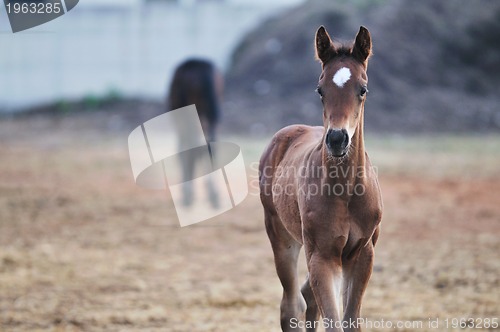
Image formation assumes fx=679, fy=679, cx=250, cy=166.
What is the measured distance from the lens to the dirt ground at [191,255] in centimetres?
536

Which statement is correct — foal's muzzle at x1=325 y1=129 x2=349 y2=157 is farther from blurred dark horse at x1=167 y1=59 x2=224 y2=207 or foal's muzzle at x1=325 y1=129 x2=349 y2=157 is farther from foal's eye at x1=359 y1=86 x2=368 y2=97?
blurred dark horse at x1=167 y1=59 x2=224 y2=207

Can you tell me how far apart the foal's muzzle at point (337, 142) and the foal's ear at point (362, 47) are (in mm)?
504

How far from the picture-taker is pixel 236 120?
19484mm

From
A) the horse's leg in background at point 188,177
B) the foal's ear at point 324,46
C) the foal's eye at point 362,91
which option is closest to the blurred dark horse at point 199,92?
the horse's leg in background at point 188,177

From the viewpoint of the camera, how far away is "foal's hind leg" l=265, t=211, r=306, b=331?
3.96 metres

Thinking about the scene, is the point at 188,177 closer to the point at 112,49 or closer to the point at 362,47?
the point at 362,47

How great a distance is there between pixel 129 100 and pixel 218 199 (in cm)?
1411

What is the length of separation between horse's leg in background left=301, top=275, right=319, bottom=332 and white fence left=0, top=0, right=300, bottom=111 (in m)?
20.2

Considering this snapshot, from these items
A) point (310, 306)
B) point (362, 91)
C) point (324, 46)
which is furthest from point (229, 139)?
point (362, 91)

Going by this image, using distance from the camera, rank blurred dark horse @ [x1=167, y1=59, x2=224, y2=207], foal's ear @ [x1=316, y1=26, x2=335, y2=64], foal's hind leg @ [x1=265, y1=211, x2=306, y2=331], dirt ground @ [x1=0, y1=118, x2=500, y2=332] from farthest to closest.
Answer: blurred dark horse @ [x1=167, y1=59, x2=224, y2=207] < dirt ground @ [x1=0, y1=118, x2=500, y2=332] < foal's hind leg @ [x1=265, y1=211, x2=306, y2=331] < foal's ear @ [x1=316, y1=26, x2=335, y2=64]

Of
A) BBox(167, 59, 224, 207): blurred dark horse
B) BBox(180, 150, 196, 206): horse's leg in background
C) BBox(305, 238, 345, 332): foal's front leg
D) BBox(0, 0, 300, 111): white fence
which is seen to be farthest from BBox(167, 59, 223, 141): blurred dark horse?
BBox(0, 0, 300, 111): white fence

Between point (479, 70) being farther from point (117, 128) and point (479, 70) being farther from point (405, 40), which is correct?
point (117, 128)

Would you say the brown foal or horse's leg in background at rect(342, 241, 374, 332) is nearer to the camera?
the brown foal

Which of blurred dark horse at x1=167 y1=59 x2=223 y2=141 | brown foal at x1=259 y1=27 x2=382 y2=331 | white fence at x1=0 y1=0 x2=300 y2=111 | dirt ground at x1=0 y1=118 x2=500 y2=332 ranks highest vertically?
white fence at x1=0 y1=0 x2=300 y2=111
